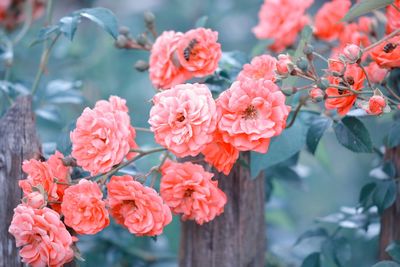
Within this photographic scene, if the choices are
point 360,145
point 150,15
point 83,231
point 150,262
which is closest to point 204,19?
point 150,15

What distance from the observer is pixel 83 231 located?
3.52 feet

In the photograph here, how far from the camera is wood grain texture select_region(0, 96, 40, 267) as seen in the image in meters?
1.20

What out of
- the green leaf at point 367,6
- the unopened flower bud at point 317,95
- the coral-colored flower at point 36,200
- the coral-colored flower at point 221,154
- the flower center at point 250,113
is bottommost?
the coral-colored flower at point 36,200

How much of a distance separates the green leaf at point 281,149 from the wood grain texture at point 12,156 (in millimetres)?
412

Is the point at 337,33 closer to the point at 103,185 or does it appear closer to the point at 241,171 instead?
the point at 241,171

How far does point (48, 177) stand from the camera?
1098 mm

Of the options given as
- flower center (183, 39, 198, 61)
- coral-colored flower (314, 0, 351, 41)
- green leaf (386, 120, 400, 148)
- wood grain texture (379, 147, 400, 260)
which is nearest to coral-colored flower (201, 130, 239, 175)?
flower center (183, 39, 198, 61)

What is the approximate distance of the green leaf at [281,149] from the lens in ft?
4.09

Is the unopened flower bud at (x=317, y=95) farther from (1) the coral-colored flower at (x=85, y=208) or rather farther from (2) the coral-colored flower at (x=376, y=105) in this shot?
(1) the coral-colored flower at (x=85, y=208)

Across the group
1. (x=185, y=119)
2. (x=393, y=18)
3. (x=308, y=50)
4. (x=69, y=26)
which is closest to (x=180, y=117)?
(x=185, y=119)

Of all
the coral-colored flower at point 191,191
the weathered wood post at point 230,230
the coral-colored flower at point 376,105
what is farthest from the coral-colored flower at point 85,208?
the coral-colored flower at point 376,105

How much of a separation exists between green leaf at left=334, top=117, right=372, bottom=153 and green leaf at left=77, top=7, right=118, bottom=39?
0.46 m

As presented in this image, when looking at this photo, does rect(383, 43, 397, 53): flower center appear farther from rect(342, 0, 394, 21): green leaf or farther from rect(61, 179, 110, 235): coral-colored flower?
rect(61, 179, 110, 235): coral-colored flower

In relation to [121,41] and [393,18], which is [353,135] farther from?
[121,41]
